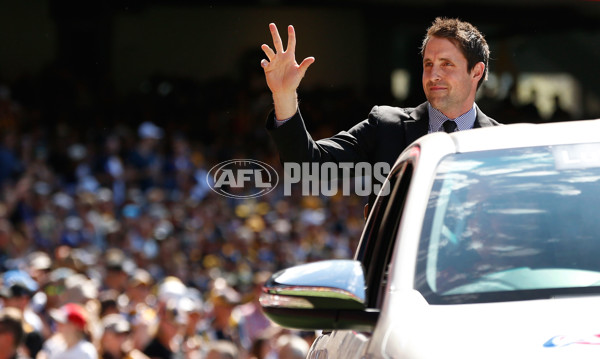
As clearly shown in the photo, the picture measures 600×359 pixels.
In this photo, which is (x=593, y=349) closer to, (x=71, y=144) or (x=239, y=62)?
(x=71, y=144)

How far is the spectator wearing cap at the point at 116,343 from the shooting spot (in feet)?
27.4

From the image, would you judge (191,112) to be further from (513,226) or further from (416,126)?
(513,226)

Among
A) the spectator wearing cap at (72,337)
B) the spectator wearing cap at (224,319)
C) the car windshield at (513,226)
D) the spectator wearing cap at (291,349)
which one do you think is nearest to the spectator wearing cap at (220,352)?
the spectator wearing cap at (291,349)

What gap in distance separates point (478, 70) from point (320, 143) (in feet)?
2.27

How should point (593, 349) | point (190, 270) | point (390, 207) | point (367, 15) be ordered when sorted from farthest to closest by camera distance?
1. point (367, 15)
2. point (190, 270)
3. point (390, 207)
4. point (593, 349)

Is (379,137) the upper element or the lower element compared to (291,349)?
upper

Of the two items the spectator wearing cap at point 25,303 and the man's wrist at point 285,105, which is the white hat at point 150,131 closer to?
the spectator wearing cap at point 25,303

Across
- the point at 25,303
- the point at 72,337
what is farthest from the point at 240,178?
the point at 25,303

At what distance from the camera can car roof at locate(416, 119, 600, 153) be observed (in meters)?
2.99

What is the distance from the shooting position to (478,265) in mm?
2672

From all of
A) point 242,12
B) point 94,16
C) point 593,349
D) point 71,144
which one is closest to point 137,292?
point 71,144

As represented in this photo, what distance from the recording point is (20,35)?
59.8 ft

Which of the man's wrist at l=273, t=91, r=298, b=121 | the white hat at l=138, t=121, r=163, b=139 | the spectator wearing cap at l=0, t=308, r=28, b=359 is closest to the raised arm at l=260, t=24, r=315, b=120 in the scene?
the man's wrist at l=273, t=91, r=298, b=121

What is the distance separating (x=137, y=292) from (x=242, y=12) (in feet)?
24.1
